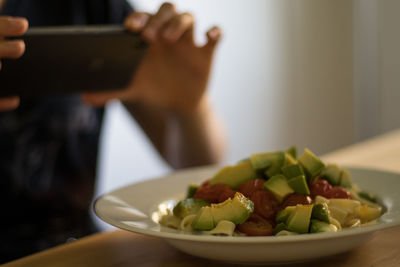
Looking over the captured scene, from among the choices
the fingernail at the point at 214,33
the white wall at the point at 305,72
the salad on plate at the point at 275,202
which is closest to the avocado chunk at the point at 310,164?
the salad on plate at the point at 275,202

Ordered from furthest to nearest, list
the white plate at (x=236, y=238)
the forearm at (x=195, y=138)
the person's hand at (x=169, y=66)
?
the forearm at (x=195, y=138)
the person's hand at (x=169, y=66)
the white plate at (x=236, y=238)

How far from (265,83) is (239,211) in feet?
10.1

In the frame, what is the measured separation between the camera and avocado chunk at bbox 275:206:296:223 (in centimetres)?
68

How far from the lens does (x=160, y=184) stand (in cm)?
92

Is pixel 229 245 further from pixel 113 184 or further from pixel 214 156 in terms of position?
pixel 113 184

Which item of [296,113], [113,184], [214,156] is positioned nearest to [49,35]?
[214,156]

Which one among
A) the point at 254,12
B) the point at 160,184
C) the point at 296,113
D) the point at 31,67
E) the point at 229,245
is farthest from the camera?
the point at 296,113

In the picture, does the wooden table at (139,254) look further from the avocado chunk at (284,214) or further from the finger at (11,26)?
the finger at (11,26)

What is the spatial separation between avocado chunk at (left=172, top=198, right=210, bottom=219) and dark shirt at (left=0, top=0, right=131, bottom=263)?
67cm

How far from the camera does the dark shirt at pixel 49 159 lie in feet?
4.56

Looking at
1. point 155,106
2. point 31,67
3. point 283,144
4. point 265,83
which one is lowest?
point 283,144

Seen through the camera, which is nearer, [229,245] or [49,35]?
[229,245]

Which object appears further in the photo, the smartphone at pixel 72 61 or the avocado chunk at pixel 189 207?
the smartphone at pixel 72 61

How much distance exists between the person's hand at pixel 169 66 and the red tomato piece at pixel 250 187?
471 millimetres
